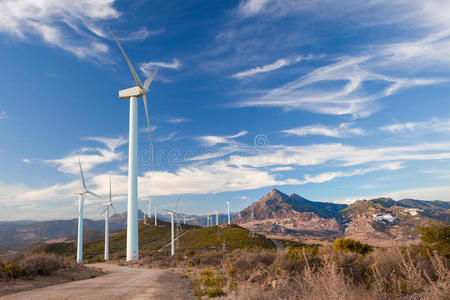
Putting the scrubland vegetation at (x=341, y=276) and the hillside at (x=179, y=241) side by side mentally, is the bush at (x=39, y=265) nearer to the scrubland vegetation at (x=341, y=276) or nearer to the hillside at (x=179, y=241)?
the scrubland vegetation at (x=341, y=276)

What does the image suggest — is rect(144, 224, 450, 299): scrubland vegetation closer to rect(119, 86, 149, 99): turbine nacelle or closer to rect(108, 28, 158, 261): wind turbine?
rect(108, 28, 158, 261): wind turbine

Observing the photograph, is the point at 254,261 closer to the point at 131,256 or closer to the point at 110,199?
the point at 131,256

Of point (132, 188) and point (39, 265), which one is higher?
point (132, 188)

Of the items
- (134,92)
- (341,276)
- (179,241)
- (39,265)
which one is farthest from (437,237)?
(179,241)

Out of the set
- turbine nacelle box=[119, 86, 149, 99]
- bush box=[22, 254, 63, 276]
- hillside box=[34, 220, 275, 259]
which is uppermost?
turbine nacelle box=[119, 86, 149, 99]

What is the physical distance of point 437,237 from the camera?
2444cm

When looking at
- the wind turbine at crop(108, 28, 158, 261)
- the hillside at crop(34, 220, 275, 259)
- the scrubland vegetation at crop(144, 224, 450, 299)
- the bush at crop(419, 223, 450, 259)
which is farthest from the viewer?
the hillside at crop(34, 220, 275, 259)

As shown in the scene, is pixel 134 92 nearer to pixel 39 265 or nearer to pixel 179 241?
pixel 39 265

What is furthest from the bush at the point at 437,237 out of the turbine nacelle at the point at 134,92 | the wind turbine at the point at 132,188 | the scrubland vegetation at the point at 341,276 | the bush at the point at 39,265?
the turbine nacelle at the point at 134,92

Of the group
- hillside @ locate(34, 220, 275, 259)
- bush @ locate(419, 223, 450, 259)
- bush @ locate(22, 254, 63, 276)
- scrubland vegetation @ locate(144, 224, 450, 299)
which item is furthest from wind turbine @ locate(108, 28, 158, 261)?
hillside @ locate(34, 220, 275, 259)

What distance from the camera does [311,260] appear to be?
18266mm

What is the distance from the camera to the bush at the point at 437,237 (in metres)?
23.4

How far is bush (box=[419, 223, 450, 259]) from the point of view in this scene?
23400mm

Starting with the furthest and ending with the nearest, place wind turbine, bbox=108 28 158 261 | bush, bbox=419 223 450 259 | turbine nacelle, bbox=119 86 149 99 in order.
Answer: turbine nacelle, bbox=119 86 149 99, wind turbine, bbox=108 28 158 261, bush, bbox=419 223 450 259
